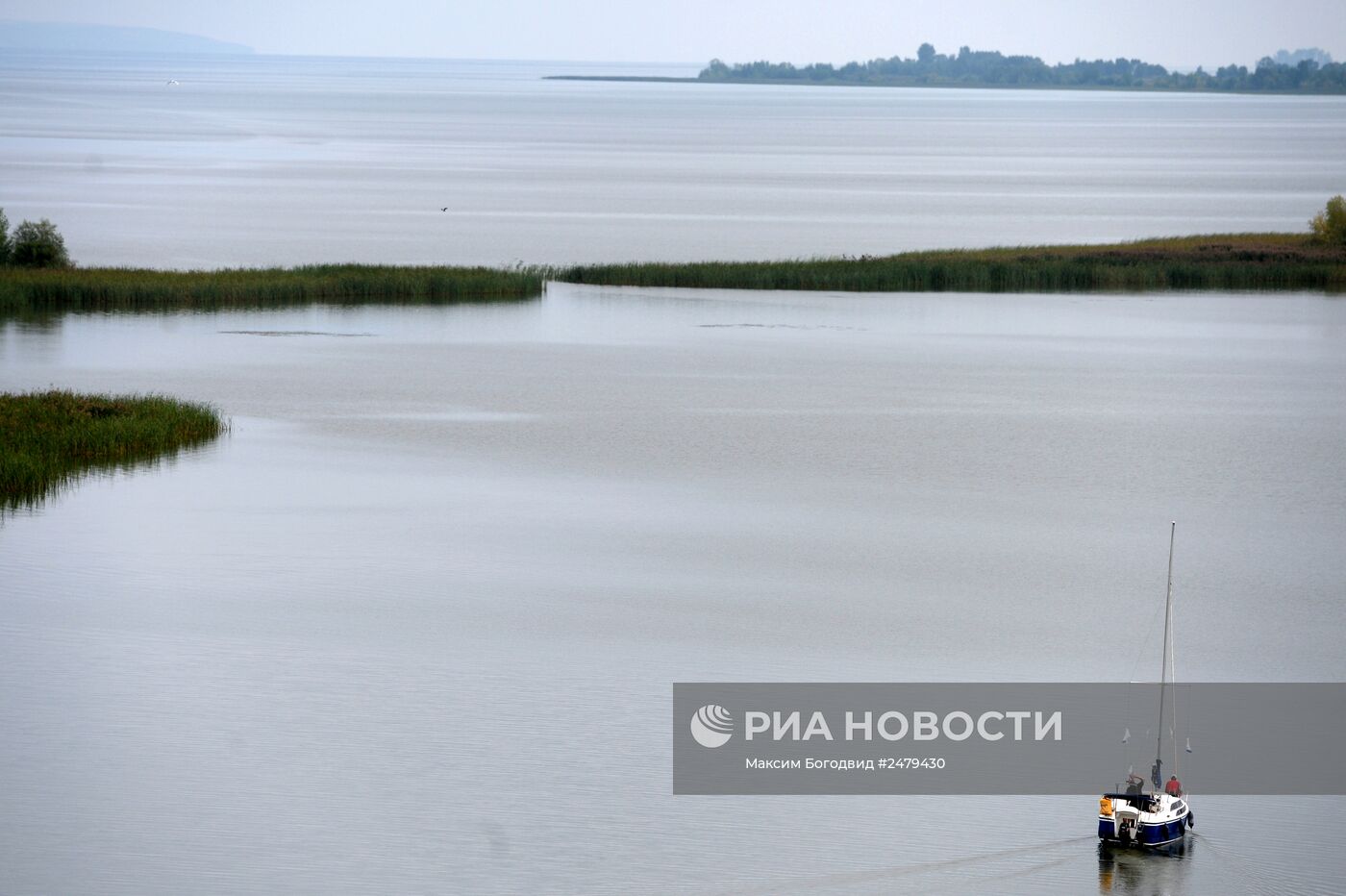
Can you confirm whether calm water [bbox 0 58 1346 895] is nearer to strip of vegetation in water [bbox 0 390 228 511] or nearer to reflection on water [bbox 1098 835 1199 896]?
reflection on water [bbox 1098 835 1199 896]

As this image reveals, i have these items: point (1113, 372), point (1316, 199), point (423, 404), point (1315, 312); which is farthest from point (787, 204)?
point (423, 404)

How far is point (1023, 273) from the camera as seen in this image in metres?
62.3

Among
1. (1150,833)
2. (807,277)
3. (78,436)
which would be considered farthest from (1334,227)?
(1150,833)

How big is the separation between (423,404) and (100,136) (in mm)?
141123

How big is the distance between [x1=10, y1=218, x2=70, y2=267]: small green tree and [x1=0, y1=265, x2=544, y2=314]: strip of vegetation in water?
87 cm

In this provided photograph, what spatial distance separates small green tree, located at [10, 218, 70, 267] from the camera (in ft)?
180

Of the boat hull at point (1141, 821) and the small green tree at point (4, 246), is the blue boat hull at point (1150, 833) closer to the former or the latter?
the boat hull at point (1141, 821)

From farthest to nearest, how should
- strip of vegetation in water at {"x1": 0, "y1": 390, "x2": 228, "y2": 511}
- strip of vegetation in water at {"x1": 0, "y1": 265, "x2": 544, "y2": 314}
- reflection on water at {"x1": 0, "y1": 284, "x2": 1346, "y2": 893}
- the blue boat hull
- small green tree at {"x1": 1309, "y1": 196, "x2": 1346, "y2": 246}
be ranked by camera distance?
small green tree at {"x1": 1309, "y1": 196, "x2": 1346, "y2": 246}
strip of vegetation in water at {"x1": 0, "y1": 265, "x2": 544, "y2": 314}
strip of vegetation in water at {"x1": 0, "y1": 390, "x2": 228, "y2": 511}
reflection on water at {"x1": 0, "y1": 284, "x2": 1346, "y2": 893}
the blue boat hull

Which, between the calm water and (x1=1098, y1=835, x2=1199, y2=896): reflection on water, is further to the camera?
the calm water

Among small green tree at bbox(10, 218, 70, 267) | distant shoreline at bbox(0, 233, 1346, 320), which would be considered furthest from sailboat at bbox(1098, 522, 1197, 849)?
small green tree at bbox(10, 218, 70, 267)

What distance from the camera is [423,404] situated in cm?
4091

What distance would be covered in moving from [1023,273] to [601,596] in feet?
135

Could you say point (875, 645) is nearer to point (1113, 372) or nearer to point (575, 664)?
point (575, 664)

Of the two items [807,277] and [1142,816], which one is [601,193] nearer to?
[807,277]
